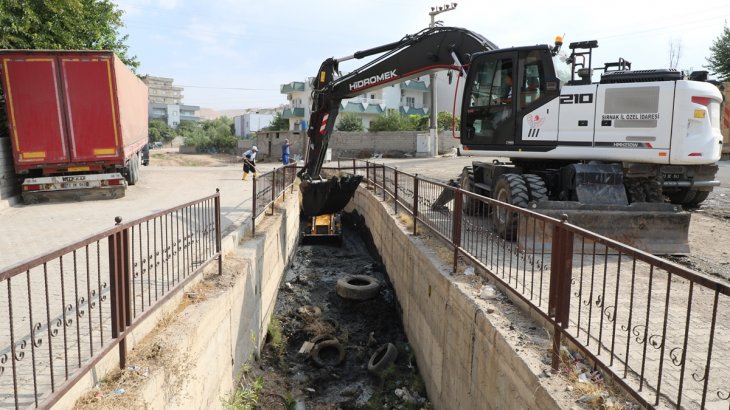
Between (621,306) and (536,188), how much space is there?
3.03 m

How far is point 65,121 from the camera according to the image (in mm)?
11359

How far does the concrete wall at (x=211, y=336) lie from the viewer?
11.4 feet

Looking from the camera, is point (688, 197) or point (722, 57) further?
point (722, 57)

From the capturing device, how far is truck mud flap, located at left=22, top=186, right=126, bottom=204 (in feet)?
37.3

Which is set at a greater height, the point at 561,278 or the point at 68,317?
the point at 561,278

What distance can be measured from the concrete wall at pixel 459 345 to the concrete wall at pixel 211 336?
2344mm

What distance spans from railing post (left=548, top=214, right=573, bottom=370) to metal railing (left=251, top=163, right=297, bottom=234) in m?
5.70

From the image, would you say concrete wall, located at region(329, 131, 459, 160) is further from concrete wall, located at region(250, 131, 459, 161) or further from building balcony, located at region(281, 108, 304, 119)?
building balcony, located at region(281, 108, 304, 119)

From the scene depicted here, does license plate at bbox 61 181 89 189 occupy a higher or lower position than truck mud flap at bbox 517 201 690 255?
higher

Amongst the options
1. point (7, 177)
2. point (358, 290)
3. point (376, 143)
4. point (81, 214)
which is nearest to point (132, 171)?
point (7, 177)

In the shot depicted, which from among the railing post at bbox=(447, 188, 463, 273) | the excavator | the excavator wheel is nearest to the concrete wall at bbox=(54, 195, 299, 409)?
the railing post at bbox=(447, 188, 463, 273)

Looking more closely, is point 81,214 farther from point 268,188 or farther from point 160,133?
point 160,133

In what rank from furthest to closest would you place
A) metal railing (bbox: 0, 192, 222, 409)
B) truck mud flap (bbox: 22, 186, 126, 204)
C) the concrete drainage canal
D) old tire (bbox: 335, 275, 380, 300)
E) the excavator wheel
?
truck mud flap (bbox: 22, 186, 126, 204)
old tire (bbox: 335, 275, 380, 300)
the excavator wheel
the concrete drainage canal
metal railing (bbox: 0, 192, 222, 409)

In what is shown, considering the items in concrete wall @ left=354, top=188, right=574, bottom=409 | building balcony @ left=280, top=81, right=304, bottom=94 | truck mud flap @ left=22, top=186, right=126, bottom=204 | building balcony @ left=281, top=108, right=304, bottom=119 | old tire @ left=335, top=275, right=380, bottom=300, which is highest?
building balcony @ left=280, top=81, right=304, bottom=94
